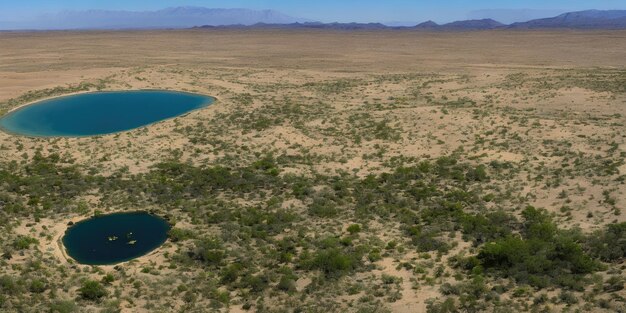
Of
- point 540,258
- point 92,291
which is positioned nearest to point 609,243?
point 540,258

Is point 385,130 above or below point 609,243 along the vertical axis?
above

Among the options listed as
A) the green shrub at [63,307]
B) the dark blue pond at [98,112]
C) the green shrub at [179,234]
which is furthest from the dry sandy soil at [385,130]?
the dark blue pond at [98,112]

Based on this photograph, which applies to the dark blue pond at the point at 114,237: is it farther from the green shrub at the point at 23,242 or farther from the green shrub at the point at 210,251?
the green shrub at the point at 210,251

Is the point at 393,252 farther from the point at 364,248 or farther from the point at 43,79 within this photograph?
the point at 43,79

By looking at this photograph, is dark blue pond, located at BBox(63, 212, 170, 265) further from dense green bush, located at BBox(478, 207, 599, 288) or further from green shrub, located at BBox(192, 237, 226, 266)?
dense green bush, located at BBox(478, 207, 599, 288)

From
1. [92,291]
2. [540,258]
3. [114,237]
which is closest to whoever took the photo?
[92,291]

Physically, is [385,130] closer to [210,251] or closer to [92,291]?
[210,251]

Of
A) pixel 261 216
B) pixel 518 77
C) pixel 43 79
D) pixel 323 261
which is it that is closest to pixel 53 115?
pixel 43 79
